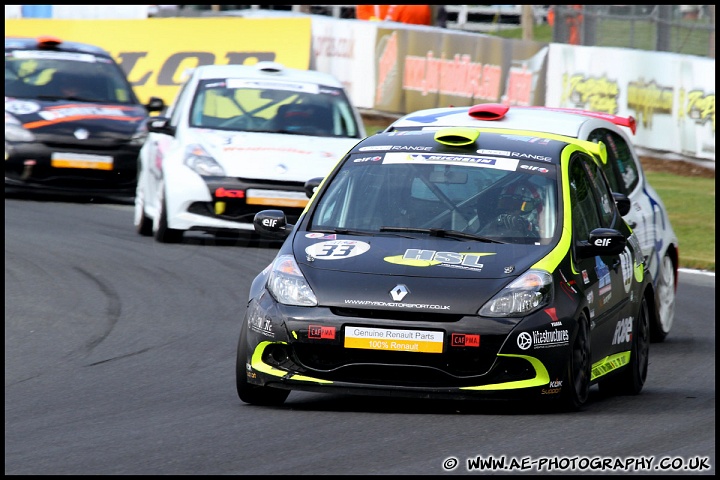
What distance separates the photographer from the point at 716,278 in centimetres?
1360

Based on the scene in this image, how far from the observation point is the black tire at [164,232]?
47.0ft

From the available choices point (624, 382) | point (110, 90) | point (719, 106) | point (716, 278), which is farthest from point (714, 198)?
point (624, 382)

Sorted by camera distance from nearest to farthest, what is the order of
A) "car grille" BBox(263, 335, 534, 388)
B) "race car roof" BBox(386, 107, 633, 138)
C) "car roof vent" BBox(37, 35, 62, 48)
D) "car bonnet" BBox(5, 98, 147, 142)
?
"car grille" BBox(263, 335, 534, 388)
"race car roof" BBox(386, 107, 633, 138)
"car bonnet" BBox(5, 98, 147, 142)
"car roof vent" BBox(37, 35, 62, 48)

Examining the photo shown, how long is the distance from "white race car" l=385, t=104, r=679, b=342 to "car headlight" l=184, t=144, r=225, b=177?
11.7ft

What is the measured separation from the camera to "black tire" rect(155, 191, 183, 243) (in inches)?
564

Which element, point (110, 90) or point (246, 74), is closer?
point (246, 74)

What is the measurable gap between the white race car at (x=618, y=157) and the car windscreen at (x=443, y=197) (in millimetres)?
1861

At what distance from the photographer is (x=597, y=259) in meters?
8.13

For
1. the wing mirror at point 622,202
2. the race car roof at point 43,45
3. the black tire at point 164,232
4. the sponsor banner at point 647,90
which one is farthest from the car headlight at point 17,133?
the sponsor banner at point 647,90

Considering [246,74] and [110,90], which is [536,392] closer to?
[246,74]

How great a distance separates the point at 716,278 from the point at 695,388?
5.09 meters

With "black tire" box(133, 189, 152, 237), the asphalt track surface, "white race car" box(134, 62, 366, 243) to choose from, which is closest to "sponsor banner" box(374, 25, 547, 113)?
"white race car" box(134, 62, 366, 243)

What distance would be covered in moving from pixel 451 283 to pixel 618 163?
424cm

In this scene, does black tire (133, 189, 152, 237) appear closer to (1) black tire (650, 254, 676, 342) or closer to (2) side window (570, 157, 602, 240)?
(1) black tire (650, 254, 676, 342)
